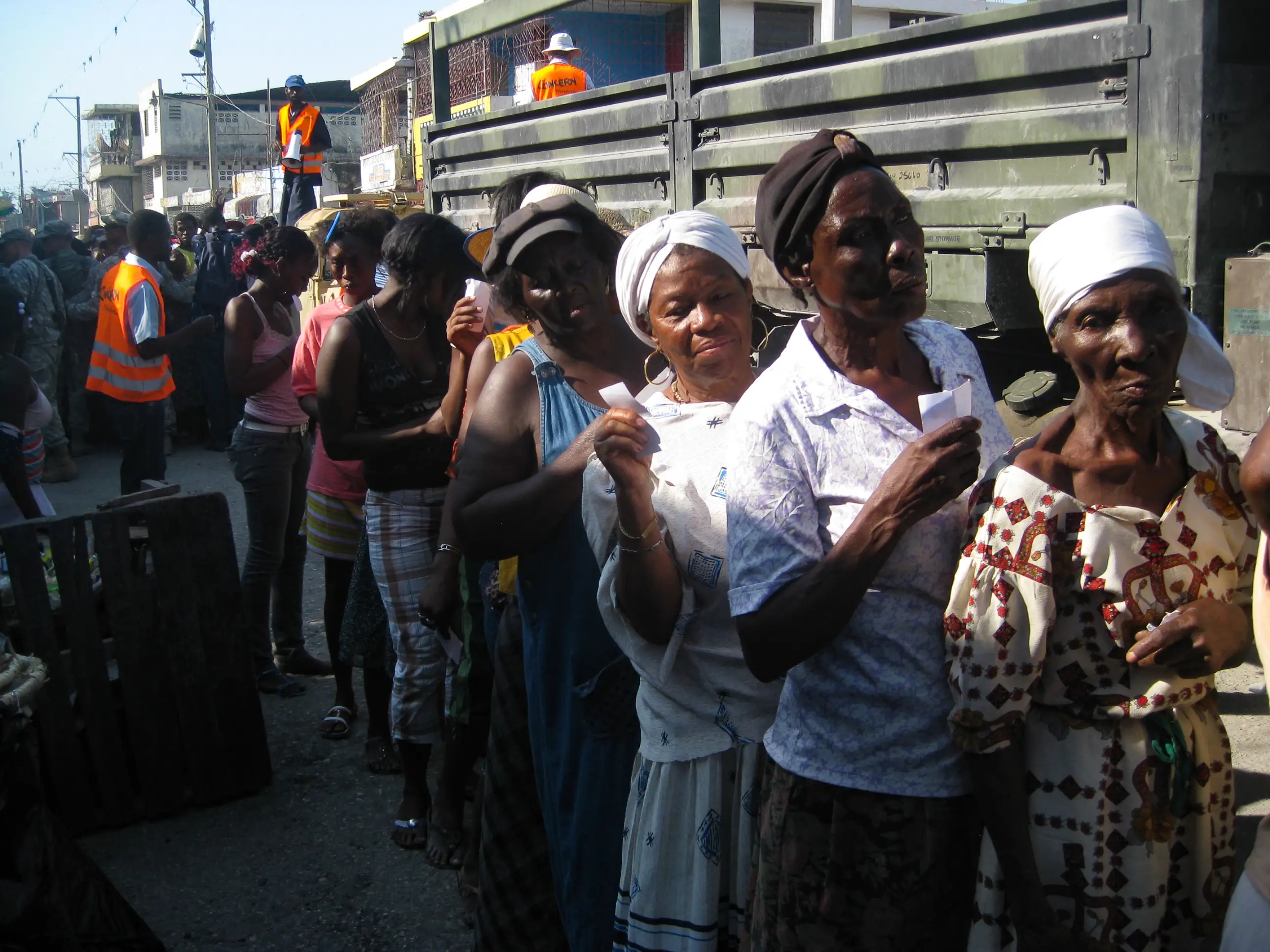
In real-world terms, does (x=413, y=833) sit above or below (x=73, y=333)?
below

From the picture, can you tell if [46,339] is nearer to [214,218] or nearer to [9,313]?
[214,218]

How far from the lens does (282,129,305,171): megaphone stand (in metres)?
10.9

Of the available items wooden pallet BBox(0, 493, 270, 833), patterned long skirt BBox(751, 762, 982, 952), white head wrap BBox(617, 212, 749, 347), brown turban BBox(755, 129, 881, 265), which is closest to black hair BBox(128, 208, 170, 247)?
wooden pallet BBox(0, 493, 270, 833)

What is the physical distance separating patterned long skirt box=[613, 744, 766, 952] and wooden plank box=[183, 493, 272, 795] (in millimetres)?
2375

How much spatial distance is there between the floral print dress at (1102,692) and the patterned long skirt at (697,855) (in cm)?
50

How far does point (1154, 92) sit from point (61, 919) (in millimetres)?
3751

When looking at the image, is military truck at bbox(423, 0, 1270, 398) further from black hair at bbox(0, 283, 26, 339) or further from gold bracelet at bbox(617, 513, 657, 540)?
black hair at bbox(0, 283, 26, 339)

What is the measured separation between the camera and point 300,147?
Answer: 10.9m

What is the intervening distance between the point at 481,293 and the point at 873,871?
2179 mm

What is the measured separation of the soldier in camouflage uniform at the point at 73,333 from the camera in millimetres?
11398

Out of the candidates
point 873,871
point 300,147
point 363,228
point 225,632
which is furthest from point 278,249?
→ point 300,147

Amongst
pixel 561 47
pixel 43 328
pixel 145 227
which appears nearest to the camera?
pixel 145 227

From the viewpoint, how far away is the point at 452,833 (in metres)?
3.60

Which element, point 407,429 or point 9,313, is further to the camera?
point 9,313
